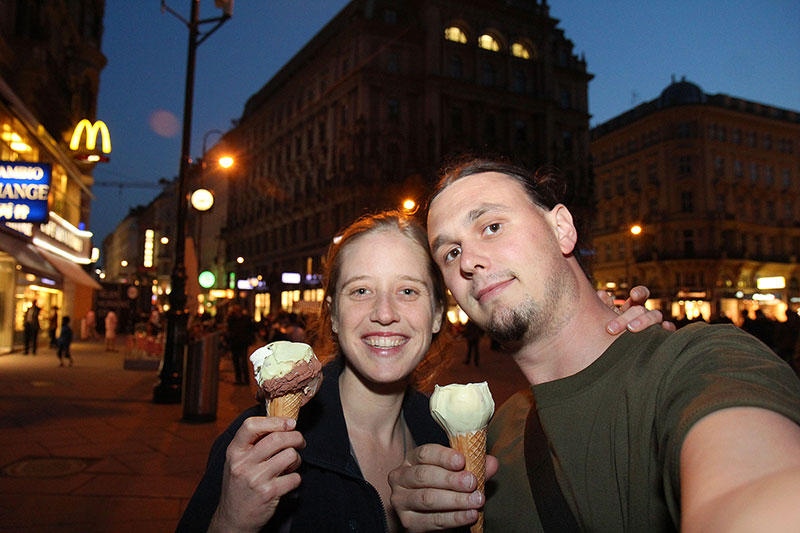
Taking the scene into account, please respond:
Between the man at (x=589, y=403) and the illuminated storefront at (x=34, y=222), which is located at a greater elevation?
the illuminated storefront at (x=34, y=222)

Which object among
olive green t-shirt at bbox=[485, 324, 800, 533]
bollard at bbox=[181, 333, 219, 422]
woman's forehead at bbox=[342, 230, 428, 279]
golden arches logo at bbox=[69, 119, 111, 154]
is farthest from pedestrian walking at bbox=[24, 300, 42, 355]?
olive green t-shirt at bbox=[485, 324, 800, 533]

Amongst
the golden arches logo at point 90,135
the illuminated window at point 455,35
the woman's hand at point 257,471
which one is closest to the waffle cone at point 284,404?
the woman's hand at point 257,471

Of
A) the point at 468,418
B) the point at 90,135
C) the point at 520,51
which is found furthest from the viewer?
the point at 520,51

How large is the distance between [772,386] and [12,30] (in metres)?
20.4

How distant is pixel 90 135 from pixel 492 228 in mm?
19663

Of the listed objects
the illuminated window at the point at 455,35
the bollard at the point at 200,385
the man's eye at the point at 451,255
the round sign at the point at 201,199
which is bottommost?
the bollard at the point at 200,385

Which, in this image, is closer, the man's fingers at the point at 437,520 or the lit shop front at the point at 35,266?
the man's fingers at the point at 437,520

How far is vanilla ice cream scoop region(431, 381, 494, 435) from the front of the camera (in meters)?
1.83

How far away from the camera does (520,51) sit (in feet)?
157

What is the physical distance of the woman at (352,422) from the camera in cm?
165

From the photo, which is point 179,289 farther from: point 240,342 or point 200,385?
point 240,342

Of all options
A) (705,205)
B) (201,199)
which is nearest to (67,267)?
(201,199)

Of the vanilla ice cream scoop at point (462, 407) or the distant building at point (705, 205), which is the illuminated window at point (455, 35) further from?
the vanilla ice cream scoop at point (462, 407)

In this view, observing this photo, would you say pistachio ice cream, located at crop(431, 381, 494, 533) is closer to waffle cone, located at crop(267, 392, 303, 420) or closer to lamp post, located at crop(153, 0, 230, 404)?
waffle cone, located at crop(267, 392, 303, 420)
